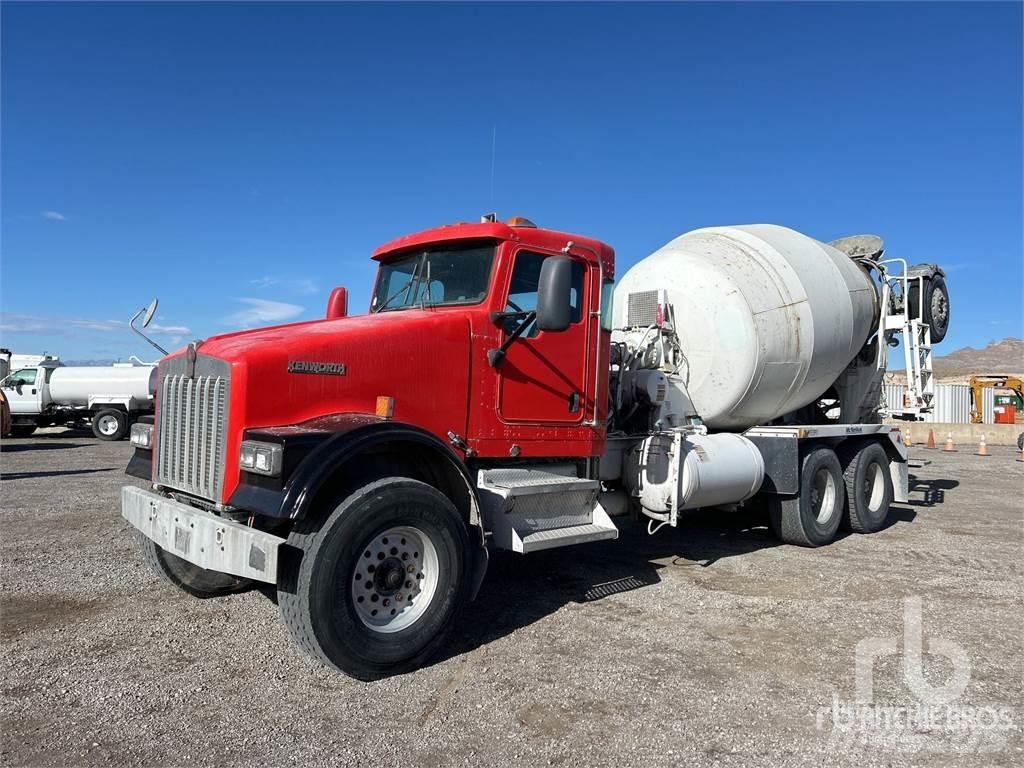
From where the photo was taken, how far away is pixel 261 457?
4.01m

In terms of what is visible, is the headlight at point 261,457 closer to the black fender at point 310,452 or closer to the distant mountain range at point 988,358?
the black fender at point 310,452

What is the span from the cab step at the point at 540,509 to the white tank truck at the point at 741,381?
3.16 ft

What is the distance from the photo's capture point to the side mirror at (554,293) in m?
4.70

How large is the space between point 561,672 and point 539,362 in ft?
7.28

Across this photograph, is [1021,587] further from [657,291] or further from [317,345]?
[317,345]

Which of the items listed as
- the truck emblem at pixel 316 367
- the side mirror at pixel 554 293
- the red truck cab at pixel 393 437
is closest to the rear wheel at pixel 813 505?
the red truck cab at pixel 393 437

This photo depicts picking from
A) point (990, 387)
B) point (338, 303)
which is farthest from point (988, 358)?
point (338, 303)

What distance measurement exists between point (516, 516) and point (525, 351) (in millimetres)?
1200

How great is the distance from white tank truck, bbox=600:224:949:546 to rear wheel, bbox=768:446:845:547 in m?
0.02

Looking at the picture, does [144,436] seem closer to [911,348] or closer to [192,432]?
[192,432]

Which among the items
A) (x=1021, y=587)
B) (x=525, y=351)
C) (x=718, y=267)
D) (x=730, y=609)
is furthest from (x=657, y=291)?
(x=1021, y=587)

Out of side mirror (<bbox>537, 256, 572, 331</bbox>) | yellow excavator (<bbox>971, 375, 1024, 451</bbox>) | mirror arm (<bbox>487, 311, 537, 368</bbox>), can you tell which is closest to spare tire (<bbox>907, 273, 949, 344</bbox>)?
mirror arm (<bbox>487, 311, 537, 368</bbox>)

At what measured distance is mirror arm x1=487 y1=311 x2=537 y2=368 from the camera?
5141 millimetres

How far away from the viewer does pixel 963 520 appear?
392 inches
